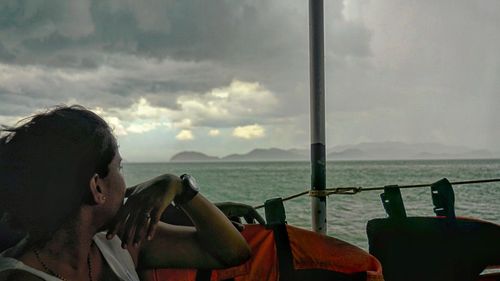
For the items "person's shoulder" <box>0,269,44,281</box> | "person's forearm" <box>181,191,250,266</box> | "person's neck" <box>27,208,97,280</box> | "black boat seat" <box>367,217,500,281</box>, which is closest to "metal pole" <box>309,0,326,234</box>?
"black boat seat" <box>367,217,500,281</box>

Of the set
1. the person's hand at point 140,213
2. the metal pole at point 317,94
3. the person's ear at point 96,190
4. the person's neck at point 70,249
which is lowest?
the person's neck at point 70,249

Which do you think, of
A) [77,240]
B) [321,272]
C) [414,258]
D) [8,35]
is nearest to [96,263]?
[77,240]

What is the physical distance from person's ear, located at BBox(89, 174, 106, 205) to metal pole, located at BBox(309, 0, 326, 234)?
103 centimetres

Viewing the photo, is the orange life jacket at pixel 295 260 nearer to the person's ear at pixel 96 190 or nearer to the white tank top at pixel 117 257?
the white tank top at pixel 117 257

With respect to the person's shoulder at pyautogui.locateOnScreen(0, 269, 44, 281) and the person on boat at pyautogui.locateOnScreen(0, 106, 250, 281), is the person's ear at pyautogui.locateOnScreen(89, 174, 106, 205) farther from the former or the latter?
the person's shoulder at pyautogui.locateOnScreen(0, 269, 44, 281)

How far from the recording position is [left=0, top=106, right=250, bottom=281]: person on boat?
42.4 inches

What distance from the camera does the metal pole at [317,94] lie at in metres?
2.00

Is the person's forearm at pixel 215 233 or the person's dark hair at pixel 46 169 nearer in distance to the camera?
the person's dark hair at pixel 46 169

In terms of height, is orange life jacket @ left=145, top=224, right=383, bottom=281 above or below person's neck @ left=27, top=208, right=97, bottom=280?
below

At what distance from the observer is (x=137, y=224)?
1.20 m

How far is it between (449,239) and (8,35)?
45698 millimetres

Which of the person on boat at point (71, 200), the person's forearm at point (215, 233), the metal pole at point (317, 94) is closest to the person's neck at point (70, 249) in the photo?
the person on boat at point (71, 200)

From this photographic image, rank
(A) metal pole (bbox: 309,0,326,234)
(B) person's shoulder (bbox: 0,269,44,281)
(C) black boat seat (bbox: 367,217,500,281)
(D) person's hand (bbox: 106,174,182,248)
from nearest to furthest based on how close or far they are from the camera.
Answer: (B) person's shoulder (bbox: 0,269,44,281) → (D) person's hand (bbox: 106,174,182,248) → (C) black boat seat (bbox: 367,217,500,281) → (A) metal pole (bbox: 309,0,326,234)

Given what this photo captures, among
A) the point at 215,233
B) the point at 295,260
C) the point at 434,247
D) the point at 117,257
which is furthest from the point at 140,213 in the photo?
the point at 434,247
